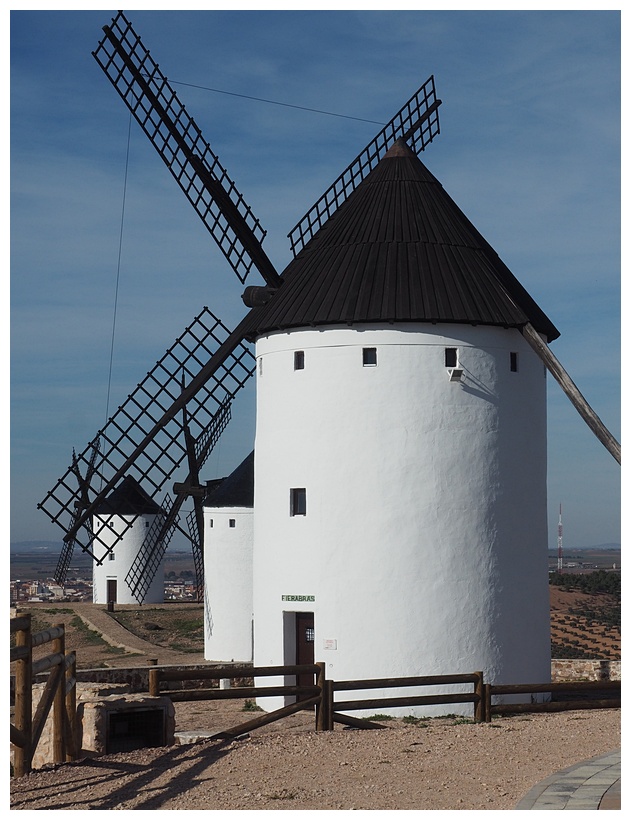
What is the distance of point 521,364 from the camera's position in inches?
902

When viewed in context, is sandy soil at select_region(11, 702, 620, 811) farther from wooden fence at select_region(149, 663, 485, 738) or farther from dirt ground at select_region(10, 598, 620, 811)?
wooden fence at select_region(149, 663, 485, 738)

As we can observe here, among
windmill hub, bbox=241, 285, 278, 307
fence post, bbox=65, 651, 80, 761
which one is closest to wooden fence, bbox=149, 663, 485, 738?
fence post, bbox=65, 651, 80, 761

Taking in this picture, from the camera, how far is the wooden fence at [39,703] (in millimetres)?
13773

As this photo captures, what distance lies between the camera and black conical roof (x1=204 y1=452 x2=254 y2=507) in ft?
107

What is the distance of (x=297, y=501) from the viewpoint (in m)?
22.8

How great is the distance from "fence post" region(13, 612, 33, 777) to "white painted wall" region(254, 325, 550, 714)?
28.5ft

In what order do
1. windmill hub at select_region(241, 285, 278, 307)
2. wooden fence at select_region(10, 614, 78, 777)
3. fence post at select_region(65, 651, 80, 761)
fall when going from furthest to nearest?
windmill hub at select_region(241, 285, 278, 307), fence post at select_region(65, 651, 80, 761), wooden fence at select_region(10, 614, 78, 777)

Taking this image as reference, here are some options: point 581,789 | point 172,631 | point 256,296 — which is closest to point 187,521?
point 172,631

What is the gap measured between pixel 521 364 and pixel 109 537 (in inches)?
1412

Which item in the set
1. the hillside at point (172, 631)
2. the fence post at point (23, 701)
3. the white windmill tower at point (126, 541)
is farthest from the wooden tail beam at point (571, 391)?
the white windmill tower at point (126, 541)

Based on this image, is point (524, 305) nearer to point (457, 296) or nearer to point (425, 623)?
point (457, 296)

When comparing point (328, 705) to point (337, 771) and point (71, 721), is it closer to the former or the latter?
point (337, 771)
